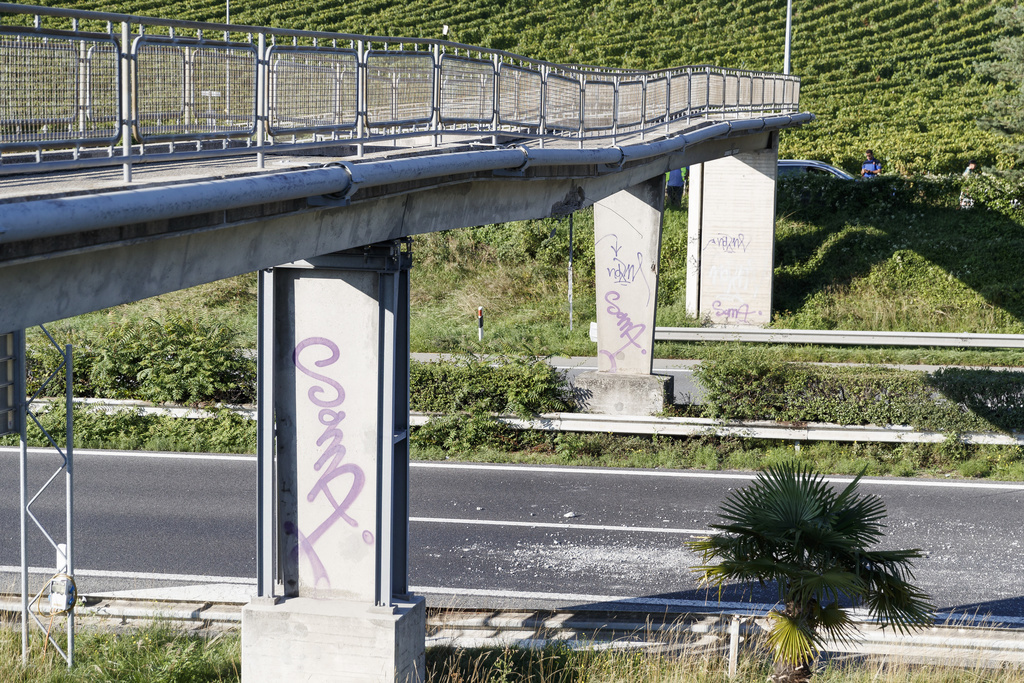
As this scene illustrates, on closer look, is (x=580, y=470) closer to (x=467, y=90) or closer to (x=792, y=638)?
(x=467, y=90)

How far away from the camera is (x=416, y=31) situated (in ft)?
179

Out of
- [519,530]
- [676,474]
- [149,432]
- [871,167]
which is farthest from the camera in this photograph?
[871,167]

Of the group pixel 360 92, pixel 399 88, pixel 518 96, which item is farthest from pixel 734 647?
pixel 518 96

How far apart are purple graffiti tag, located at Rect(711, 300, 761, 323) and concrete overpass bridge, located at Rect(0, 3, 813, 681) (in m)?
14.5

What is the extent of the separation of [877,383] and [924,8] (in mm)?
52493

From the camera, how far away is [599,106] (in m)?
14.2

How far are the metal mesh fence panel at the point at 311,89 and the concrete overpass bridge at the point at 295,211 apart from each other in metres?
0.02

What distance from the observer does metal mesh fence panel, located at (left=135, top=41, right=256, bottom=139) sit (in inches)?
231

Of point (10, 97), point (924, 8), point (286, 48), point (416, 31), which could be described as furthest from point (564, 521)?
point (924, 8)

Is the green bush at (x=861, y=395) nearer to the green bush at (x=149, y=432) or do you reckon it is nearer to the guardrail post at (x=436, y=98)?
the green bush at (x=149, y=432)

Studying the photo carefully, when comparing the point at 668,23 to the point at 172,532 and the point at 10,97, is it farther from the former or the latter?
the point at 10,97

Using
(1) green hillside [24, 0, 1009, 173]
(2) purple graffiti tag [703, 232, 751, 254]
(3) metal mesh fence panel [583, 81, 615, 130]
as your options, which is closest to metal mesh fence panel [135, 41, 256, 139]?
(3) metal mesh fence panel [583, 81, 615, 130]

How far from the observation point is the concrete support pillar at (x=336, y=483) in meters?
7.39

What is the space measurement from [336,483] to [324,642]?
1.12 meters
